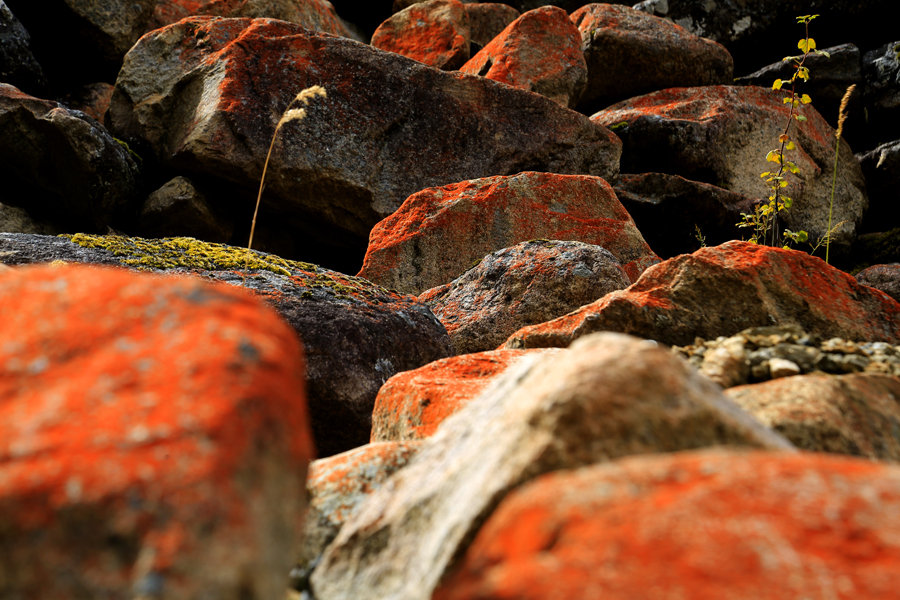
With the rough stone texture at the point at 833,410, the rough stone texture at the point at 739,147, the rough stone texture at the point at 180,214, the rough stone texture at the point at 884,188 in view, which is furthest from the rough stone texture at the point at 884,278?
the rough stone texture at the point at 180,214

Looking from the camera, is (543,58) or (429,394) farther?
(543,58)

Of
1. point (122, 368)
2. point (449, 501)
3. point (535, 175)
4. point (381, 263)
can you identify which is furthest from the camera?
point (535, 175)

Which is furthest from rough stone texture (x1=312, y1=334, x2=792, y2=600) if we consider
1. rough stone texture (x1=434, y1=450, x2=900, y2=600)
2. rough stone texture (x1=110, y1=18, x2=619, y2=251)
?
rough stone texture (x1=110, y1=18, x2=619, y2=251)

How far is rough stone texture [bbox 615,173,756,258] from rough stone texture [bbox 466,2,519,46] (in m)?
6.40

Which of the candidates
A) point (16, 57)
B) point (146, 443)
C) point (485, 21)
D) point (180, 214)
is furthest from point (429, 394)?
point (485, 21)

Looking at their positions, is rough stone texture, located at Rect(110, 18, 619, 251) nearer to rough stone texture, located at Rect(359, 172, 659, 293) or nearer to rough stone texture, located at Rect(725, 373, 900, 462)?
rough stone texture, located at Rect(359, 172, 659, 293)

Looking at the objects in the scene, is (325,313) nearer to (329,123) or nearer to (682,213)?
(329,123)

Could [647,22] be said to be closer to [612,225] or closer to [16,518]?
[612,225]

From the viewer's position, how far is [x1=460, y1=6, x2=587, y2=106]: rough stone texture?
1103cm

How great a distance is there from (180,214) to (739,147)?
7.17 meters

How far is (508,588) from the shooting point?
4.38 feet

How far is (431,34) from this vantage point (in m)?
13.3

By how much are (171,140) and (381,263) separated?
3.41m

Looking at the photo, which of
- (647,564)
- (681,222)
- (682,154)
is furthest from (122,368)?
(682,154)
